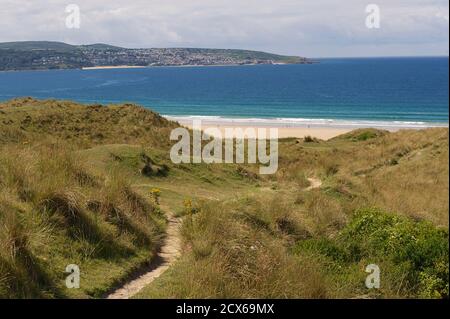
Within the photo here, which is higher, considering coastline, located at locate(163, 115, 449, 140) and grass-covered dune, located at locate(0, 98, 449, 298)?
grass-covered dune, located at locate(0, 98, 449, 298)

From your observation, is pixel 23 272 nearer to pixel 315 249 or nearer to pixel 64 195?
pixel 64 195

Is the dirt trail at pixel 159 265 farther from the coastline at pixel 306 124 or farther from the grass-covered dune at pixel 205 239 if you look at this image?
the coastline at pixel 306 124

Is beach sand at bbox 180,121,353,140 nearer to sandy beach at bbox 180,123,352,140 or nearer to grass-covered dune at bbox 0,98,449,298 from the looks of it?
sandy beach at bbox 180,123,352,140

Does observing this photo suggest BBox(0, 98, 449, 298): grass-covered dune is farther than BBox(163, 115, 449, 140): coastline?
No
